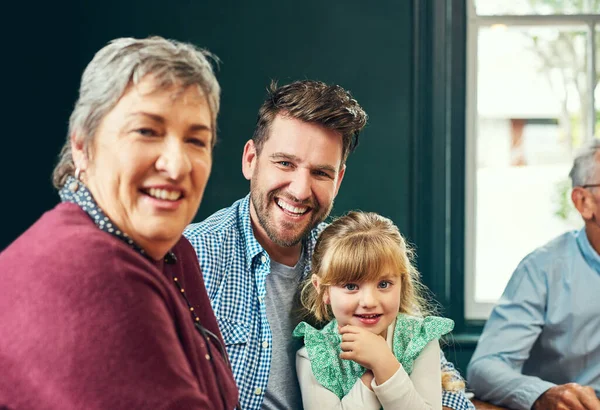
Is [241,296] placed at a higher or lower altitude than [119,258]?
lower

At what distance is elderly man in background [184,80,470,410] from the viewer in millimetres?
1991

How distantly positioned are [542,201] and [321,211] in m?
1.89

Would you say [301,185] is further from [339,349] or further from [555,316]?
Answer: [555,316]

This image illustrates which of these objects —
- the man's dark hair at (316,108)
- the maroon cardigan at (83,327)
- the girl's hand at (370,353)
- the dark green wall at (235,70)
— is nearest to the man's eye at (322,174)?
the man's dark hair at (316,108)

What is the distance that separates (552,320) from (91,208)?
197 cm

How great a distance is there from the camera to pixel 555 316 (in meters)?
2.66

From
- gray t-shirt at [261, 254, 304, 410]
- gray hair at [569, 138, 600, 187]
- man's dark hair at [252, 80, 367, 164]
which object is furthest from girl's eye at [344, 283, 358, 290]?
gray hair at [569, 138, 600, 187]

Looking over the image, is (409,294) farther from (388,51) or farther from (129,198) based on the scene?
(388,51)

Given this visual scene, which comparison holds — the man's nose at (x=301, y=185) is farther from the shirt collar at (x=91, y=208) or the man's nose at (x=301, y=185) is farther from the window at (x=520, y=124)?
the window at (x=520, y=124)

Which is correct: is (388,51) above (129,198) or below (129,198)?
above

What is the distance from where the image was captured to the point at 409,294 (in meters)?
2.13

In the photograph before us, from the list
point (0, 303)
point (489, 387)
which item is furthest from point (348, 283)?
point (0, 303)

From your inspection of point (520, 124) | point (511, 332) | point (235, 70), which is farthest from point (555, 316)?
A: point (235, 70)

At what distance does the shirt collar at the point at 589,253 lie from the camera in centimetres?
268
